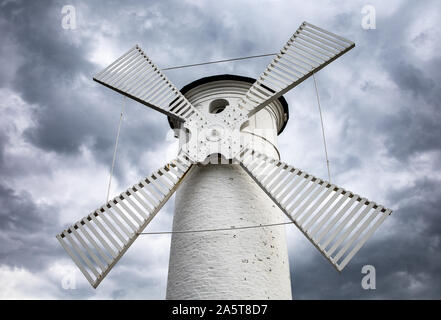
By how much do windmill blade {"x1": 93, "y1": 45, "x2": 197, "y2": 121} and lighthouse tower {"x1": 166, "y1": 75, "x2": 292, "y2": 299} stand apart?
499 millimetres

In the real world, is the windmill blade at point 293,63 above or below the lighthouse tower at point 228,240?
above

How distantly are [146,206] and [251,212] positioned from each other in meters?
1.69

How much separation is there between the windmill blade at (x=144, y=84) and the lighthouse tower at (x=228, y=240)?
499mm

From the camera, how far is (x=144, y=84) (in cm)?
663

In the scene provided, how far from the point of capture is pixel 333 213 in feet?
14.8

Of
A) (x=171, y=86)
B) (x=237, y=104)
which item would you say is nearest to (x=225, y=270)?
(x=237, y=104)

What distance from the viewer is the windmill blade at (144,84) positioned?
632cm

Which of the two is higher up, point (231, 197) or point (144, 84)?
point (144, 84)

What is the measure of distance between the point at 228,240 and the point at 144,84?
3.55 m

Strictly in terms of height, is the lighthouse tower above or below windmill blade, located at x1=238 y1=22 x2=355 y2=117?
below

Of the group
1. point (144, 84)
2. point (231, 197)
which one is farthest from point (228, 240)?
point (144, 84)

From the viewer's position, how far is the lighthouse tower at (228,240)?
482 cm

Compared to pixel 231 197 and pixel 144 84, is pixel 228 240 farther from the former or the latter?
pixel 144 84

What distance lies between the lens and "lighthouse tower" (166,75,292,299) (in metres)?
4.82
